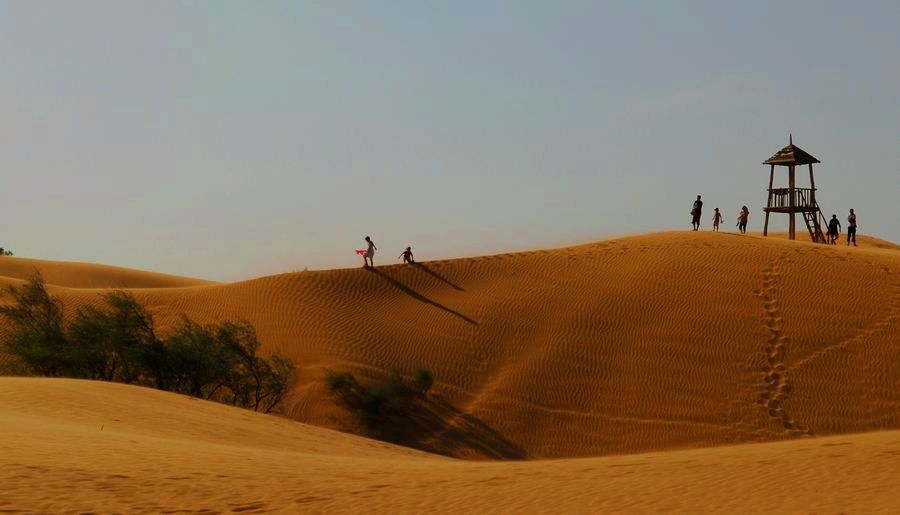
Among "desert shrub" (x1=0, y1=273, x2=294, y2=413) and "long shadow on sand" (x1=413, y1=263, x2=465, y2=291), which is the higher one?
"long shadow on sand" (x1=413, y1=263, x2=465, y2=291)

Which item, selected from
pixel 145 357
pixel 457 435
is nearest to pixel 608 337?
pixel 457 435

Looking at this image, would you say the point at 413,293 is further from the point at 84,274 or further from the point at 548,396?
the point at 84,274

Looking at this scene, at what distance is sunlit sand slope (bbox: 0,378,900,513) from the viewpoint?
10.6 meters

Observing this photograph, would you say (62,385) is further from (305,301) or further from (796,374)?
(796,374)

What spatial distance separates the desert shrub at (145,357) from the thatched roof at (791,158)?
2504 cm

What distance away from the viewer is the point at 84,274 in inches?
2707

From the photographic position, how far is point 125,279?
230ft

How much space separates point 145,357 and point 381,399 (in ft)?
20.9

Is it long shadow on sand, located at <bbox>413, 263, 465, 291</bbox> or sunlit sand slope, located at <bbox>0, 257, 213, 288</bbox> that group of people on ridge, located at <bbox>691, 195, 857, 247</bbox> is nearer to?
long shadow on sand, located at <bbox>413, 263, 465, 291</bbox>

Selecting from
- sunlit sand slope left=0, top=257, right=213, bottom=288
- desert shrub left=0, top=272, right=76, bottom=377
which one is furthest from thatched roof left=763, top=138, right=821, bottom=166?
sunlit sand slope left=0, top=257, right=213, bottom=288

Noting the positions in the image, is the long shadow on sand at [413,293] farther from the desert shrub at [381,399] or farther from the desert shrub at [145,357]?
the desert shrub at [145,357]

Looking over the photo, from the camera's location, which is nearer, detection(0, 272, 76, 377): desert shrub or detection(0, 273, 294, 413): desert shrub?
detection(0, 272, 76, 377): desert shrub

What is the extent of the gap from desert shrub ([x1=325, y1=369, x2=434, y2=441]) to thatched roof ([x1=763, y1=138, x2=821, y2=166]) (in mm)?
22015

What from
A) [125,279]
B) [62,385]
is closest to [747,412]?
[62,385]
